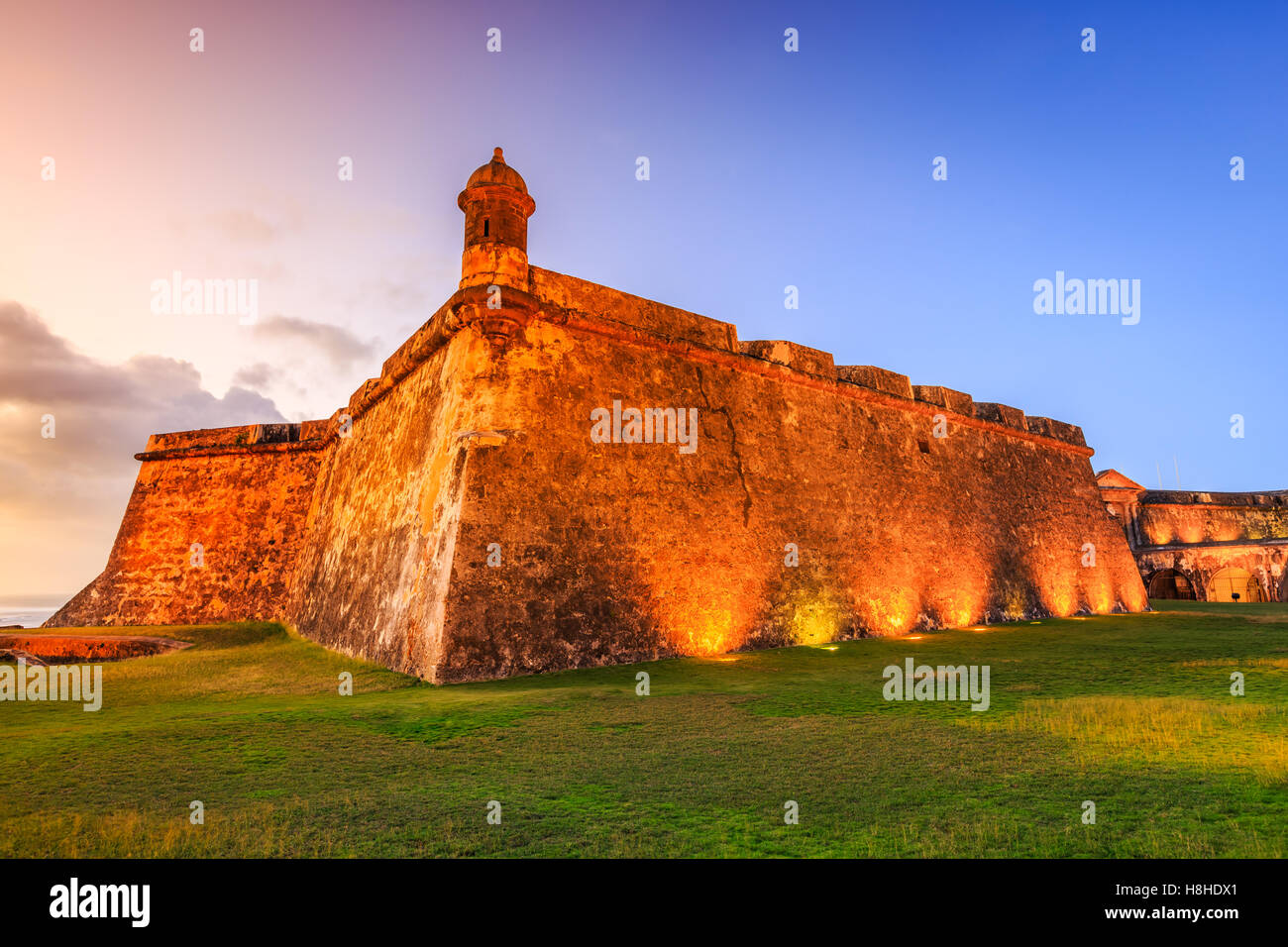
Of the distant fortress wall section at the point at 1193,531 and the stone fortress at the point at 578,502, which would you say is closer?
the stone fortress at the point at 578,502

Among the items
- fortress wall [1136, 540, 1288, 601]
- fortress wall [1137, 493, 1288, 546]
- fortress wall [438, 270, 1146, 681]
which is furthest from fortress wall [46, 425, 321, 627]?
fortress wall [1137, 493, 1288, 546]

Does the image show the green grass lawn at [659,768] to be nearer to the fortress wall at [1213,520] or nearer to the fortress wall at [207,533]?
the fortress wall at [207,533]

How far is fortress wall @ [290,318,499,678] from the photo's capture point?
28.2ft

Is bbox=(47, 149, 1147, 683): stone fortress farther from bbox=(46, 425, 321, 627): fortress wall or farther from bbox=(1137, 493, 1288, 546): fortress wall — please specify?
bbox=(1137, 493, 1288, 546): fortress wall

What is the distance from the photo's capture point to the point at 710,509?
10.6 meters

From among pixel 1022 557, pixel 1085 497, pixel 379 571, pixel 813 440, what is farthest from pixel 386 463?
pixel 1085 497

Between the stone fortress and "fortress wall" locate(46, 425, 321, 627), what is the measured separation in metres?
0.05

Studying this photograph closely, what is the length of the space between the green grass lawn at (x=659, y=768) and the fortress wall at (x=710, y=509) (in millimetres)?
1291

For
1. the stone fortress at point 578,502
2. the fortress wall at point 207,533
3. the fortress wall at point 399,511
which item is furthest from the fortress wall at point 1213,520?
the fortress wall at point 207,533

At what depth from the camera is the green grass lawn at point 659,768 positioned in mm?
3014

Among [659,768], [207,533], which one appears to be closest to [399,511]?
[659,768]

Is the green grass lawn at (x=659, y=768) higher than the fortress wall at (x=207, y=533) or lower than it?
lower

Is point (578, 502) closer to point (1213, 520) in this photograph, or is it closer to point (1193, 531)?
point (1193, 531)
